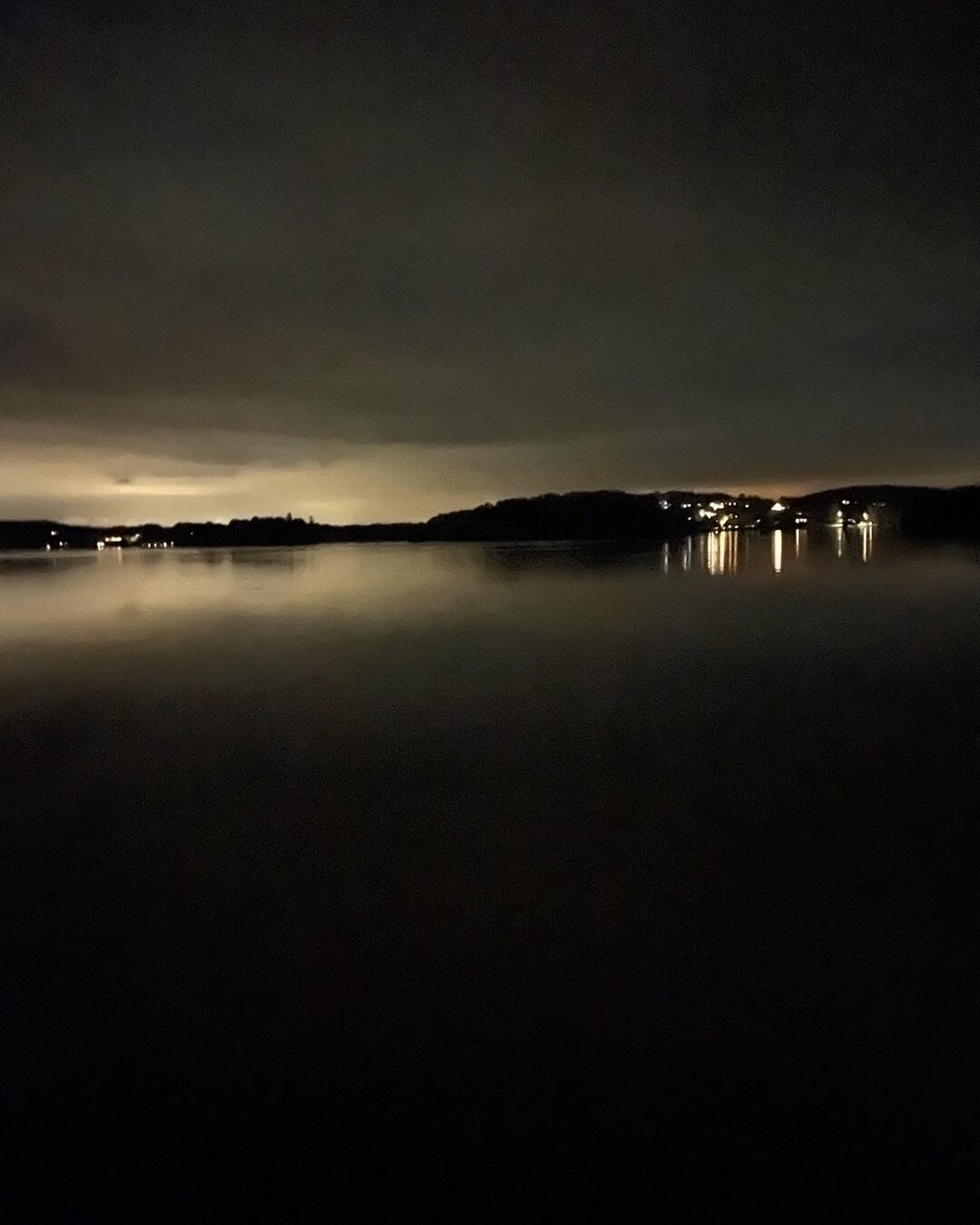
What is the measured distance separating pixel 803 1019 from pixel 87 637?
1788 centimetres

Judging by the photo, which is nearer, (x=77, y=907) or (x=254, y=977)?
(x=254, y=977)

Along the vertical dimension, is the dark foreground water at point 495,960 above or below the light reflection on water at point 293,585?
below

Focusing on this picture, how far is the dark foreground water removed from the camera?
3.12 m

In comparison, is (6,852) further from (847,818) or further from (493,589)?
(493,589)

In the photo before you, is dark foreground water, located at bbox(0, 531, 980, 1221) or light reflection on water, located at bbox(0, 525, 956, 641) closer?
dark foreground water, located at bbox(0, 531, 980, 1221)

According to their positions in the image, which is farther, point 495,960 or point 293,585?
point 293,585

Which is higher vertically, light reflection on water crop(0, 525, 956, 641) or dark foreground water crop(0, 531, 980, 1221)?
light reflection on water crop(0, 525, 956, 641)

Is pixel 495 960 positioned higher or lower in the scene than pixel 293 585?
lower

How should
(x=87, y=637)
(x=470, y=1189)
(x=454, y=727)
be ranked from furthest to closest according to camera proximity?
1. (x=87, y=637)
2. (x=454, y=727)
3. (x=470, y=1189)

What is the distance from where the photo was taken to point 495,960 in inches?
171

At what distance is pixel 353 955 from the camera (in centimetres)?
445

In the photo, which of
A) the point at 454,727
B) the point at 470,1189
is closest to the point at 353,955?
the point at 470,1189

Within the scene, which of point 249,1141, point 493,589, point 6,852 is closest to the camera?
point 249,1141

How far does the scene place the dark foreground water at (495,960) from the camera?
312 cm
